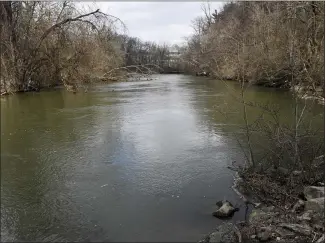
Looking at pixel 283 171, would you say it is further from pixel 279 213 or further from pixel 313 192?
pixel 279 213

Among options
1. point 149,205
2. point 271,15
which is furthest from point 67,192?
point 271,15

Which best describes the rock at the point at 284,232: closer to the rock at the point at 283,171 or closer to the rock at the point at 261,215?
the rock at the point at 261,215

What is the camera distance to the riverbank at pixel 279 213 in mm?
2939

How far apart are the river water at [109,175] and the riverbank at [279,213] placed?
0.67ft

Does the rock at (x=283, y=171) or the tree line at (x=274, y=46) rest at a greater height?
the tree line at (x=274, y=46)

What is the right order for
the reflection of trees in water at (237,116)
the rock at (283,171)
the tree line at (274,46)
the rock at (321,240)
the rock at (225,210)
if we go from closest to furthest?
the rock at (321,240) < the rock at (225,210) < the rock at (283,171) < the tree line at (274,46) < the reflection of trees in water at (237,116)

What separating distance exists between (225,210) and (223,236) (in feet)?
1.75

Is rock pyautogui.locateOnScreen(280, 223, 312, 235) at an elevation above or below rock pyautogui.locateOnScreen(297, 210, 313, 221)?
below

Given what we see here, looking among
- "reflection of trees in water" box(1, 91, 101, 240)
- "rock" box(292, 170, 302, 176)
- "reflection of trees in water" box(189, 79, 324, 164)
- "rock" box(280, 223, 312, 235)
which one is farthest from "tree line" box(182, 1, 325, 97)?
"reflection of trees in water" box(1, 91, 101, 240)

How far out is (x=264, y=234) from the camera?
2980mm

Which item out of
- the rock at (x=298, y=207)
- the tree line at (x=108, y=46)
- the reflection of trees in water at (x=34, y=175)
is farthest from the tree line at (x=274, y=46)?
the reflection of trees in water at (x=34, y=175)

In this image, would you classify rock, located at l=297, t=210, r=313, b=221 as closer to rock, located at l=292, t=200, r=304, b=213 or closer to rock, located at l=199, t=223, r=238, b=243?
rock, located at l=292, t=200, r=304, b=213

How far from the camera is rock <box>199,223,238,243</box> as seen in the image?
3.00 m

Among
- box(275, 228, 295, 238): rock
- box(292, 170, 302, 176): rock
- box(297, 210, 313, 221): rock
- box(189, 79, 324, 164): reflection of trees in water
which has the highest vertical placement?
box(189, 79, 324, 164): reflection of trees in water
